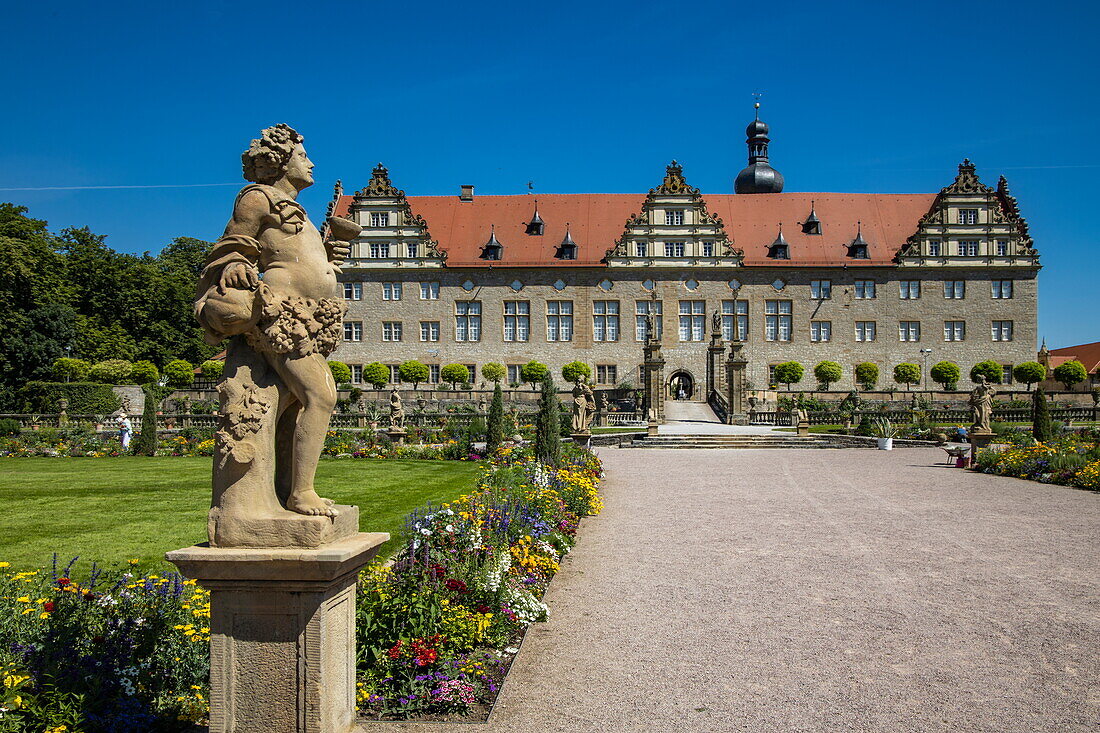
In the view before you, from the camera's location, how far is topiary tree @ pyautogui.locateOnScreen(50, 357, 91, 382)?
141 feet

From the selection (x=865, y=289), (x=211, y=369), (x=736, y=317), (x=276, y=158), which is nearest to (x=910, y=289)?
(x=865, y=289)

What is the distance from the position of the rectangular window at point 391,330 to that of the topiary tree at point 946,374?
32091mm

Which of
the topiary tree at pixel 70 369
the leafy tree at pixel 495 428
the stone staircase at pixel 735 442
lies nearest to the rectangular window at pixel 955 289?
the stone staircase at pixel 735 442

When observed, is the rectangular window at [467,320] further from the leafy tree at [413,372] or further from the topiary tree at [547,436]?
the topiary tree at [547,436]

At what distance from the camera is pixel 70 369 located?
4312 centimetres

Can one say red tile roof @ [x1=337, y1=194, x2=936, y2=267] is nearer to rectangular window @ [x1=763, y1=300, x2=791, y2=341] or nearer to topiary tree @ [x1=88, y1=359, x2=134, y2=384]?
rectangular window @ [x1=763, y1=300, x2=791, y2=341]

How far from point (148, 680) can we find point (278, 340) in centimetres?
204

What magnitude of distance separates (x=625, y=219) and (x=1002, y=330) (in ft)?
79.9

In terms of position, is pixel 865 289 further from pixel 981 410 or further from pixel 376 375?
pixel 981 410

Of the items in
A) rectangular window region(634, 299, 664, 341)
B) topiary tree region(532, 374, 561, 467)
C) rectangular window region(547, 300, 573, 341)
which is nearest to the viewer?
topiary tree region(532, 374, 561, 467)

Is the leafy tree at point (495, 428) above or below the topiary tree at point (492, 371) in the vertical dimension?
below

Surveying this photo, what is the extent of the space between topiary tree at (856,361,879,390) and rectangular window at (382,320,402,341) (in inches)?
1118

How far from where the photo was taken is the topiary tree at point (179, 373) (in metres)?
46.5

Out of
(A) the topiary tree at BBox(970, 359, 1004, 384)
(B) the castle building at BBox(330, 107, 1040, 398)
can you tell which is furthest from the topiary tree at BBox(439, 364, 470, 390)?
(A) the topiary tree at BBox(970, 359, 1004, 384)
